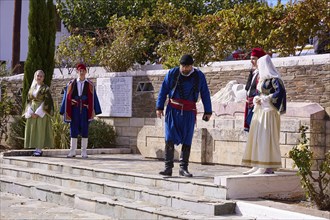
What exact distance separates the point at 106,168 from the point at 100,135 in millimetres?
4588

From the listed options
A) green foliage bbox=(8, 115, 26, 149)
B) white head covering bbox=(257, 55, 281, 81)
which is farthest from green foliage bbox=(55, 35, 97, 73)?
white head covering bbox=(257, 55, 281, 81)

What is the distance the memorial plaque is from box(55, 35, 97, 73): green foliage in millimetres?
2552

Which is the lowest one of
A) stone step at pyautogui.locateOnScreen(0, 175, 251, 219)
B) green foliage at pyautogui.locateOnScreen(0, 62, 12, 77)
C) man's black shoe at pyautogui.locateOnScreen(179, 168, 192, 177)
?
stone step at pyautogui.locateOnScreen(0, 175, 251, 219)

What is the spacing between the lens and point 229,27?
17266 mm

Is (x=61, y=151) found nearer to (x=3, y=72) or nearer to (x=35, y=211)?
(x=35, y=211)

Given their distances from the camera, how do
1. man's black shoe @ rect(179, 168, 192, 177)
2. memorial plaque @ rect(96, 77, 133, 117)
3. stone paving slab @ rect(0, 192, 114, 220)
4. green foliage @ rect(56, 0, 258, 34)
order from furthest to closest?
green foliage @ rect(56, 0, 258, 34) < memorial plaque @ rect(96, 77, 133, 117) < man's black shoe @ rect(179, 168, 192, 177) < stone paving slab @ rect(0, 192, 114, 220)

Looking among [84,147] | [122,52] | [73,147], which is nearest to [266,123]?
[84,147]

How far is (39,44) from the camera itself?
56.9 feet

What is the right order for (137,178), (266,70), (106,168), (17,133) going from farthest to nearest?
(17,133) < (106,168) < (137,178) < (266,70)

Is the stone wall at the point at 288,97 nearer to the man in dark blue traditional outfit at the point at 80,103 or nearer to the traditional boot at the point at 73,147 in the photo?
the man in dark blue traditional outfit at the point at 80,103

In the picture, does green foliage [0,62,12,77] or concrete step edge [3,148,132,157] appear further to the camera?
green foliage [0,62,12,77]

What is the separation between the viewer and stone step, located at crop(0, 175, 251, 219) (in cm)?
805

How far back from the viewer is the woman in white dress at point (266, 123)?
357 inches

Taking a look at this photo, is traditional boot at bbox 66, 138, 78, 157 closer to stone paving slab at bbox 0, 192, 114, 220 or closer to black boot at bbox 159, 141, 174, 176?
stone paving slab at bbox 0, 192, 114, 220
